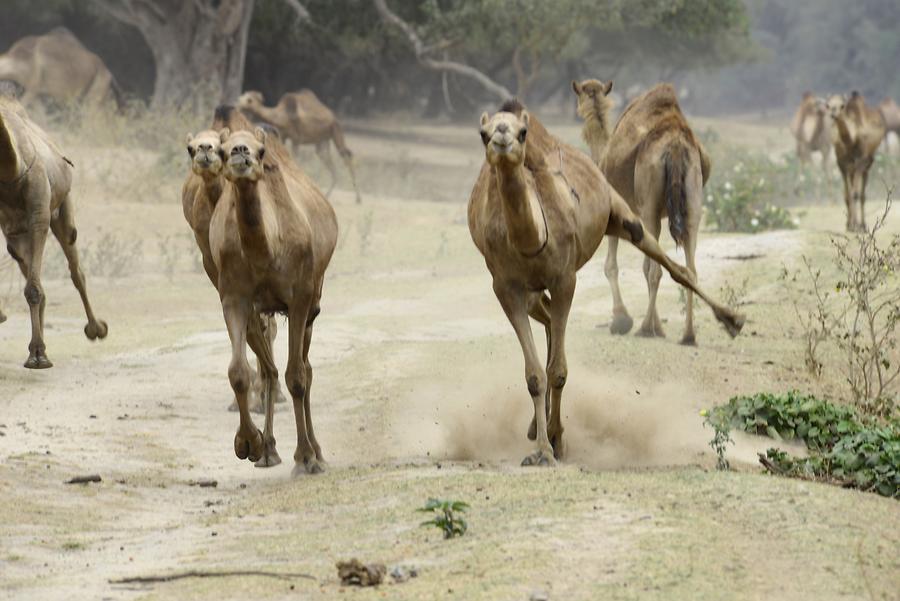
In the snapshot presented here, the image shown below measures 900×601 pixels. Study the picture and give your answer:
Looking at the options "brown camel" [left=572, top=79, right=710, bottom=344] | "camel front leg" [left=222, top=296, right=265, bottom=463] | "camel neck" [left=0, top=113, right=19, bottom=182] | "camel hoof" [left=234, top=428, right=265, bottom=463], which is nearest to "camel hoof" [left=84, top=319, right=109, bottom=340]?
"camel neck" [left=0, top=113, right=19, bottom=182]

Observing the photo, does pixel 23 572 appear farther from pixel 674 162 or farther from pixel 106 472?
pixel 674 162

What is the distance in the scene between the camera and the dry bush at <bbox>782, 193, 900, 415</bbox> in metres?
10.2

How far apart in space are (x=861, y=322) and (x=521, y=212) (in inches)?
225

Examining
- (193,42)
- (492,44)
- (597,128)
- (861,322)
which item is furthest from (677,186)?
(492,44)

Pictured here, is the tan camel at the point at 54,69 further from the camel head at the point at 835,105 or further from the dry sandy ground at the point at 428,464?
the camel head at the point at 835,105

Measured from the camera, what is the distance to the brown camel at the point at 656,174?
492 inches

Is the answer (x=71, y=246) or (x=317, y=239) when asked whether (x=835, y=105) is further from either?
(x=317, y=239)

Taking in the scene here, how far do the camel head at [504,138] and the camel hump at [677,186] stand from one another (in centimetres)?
486

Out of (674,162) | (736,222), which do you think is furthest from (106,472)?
(736,222)

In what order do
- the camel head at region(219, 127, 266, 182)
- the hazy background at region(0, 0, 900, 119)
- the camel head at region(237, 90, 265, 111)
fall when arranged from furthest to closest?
Result: the hazy background at region(0, 0, 900, 119) → the camel head at region(237, 90, 265, 111) → the camel head at region(219, 127, 266, 182)

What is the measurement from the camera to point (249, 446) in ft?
28.3

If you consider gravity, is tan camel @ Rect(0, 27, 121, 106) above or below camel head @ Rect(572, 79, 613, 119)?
below

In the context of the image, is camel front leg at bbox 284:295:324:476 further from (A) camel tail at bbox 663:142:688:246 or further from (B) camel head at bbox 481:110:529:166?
(A) camel tail at bbox 663:142:688:246

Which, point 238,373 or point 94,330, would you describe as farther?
point 94,330
